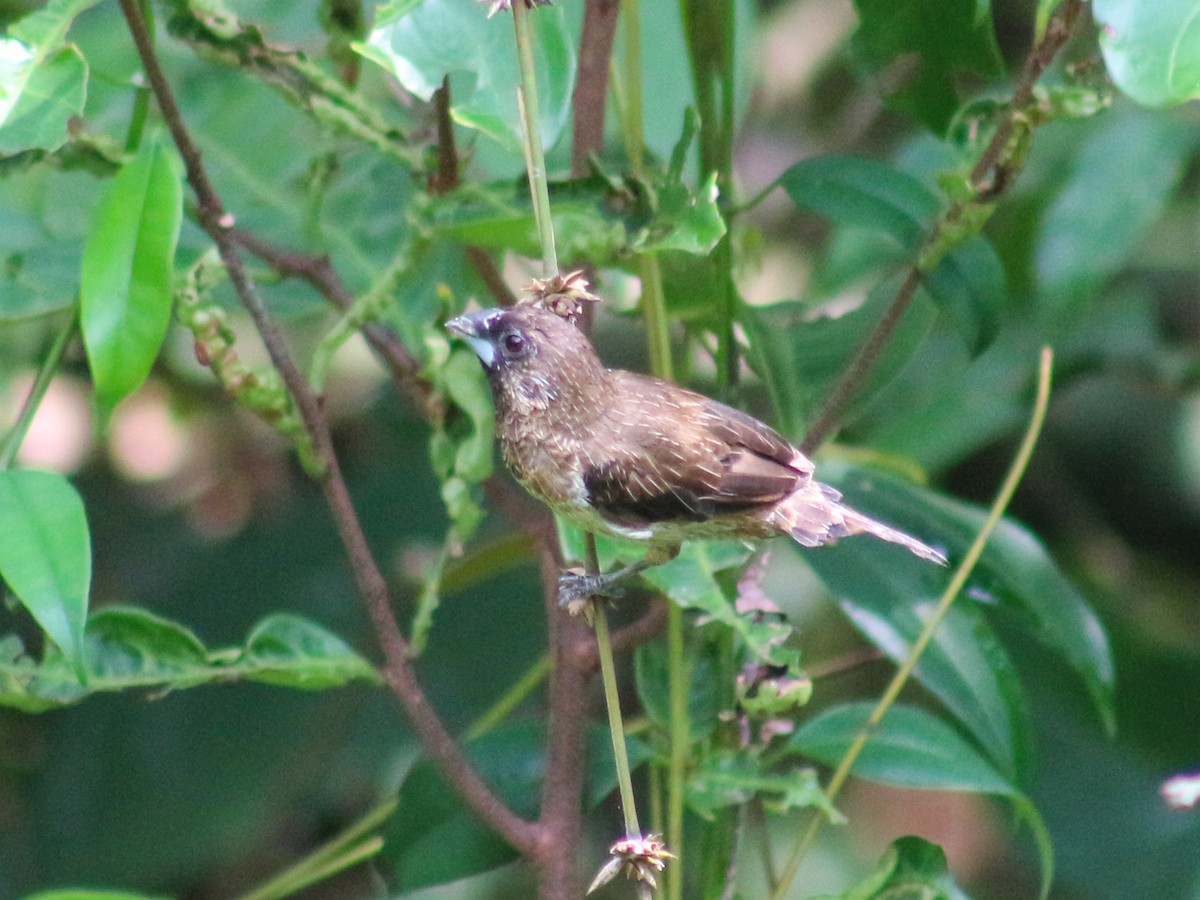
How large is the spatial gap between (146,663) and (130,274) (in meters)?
0.48

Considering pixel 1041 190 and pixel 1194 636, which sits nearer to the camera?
pixel 1041 190

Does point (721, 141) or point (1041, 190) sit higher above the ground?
point (1041, 190)

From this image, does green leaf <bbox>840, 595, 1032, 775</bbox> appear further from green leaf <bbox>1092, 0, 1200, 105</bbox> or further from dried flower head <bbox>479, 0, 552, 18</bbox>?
dried flower head <bbox>479, 0, 552, 18</bbox>

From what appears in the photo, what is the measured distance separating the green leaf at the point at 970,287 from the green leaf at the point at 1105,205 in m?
0.73

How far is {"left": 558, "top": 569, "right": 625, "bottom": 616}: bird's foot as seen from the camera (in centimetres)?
149

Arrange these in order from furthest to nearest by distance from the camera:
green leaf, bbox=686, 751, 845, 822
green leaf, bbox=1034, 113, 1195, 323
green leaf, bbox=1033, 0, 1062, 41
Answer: green leaf, bbox=1034, 113, 1195, 323 < green leaf, bbox=686, 751, 845, 822 < green leaf, bbox=1033, 0, 1062, 41

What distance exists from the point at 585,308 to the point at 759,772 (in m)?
0.63

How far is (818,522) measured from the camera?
1.59 m

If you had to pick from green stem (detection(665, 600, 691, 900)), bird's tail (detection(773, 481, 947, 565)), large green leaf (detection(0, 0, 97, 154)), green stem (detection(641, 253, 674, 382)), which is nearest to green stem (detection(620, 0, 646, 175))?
green stem (detection(641, 253, 674, 382))

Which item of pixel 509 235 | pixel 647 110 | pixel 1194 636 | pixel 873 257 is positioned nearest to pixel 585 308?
pixel 509 235

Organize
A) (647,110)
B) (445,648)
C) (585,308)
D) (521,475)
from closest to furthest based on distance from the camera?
(521,475)
(585,308)
(647,110)
(445,648)

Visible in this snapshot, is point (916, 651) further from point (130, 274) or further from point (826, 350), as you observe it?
point (130, 274)

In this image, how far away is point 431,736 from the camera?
5.28ft

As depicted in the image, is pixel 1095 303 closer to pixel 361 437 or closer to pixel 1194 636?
pixel 1194 636
